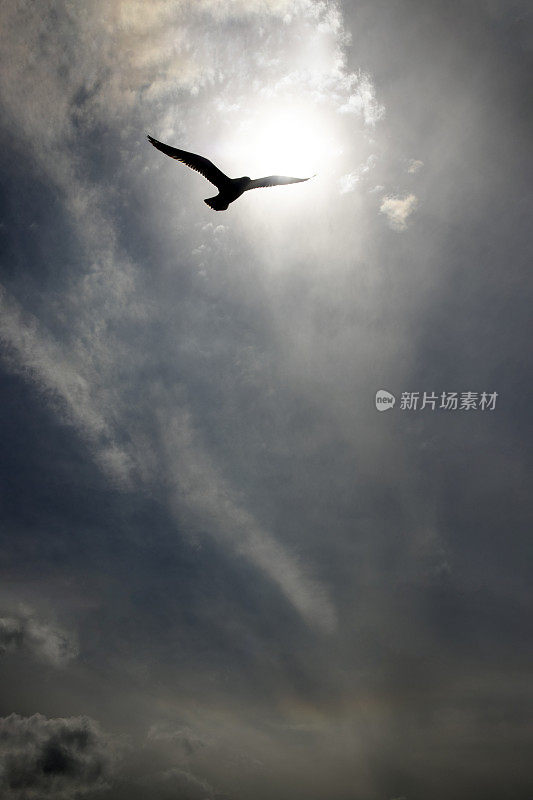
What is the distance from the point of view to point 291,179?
15.5 metres

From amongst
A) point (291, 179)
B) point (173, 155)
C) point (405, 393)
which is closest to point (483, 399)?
point (405, 393)

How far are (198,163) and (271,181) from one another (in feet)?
9.52

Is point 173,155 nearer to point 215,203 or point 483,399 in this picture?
point 215,203

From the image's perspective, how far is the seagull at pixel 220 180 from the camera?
15297 mm

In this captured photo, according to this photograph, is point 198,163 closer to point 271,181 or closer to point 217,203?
point 217,203

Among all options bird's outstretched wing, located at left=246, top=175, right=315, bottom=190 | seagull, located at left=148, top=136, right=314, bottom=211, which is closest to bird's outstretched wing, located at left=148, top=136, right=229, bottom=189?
seagull, located at left=148, top=136, right=314, bottom=211

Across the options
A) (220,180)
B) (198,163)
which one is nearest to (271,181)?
(220,180)

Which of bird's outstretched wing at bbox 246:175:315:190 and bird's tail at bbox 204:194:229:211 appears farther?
bird's tail at bbox 204:194:229:211

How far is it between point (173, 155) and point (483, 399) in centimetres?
2323

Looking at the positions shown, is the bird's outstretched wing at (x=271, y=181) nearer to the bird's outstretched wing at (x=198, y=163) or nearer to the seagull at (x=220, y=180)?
the seagull at (x=220, y=180)

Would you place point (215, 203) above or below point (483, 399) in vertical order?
below

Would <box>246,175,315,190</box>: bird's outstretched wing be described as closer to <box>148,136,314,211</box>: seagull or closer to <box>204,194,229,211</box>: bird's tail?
<box>148,136,314,211</box>: seagull

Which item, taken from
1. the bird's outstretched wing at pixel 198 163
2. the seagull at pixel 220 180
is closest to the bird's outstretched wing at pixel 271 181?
the seagull at pixel 220 180

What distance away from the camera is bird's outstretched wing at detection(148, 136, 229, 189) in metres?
14.9
